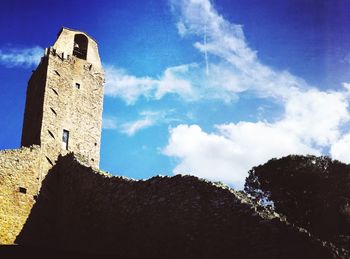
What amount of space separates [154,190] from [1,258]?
20.4ft

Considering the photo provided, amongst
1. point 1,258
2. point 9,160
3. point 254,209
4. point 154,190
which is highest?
point 9,160

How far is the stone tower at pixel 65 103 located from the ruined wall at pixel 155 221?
1943 millimetres

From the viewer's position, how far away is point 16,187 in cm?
1914

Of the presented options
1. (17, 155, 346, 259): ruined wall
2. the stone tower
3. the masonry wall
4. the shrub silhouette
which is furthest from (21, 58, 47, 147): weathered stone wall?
the shrub silhouette

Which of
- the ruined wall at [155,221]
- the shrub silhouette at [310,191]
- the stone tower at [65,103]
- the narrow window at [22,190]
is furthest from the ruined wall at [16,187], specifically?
the shrub silhouette at [310,191]

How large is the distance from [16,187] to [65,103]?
5.70 m

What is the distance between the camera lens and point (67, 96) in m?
22.7

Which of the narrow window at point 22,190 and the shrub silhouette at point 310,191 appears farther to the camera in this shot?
the shrub silhouette at point 310,191

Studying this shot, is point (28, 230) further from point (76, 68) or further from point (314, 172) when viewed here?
point (314, 172)

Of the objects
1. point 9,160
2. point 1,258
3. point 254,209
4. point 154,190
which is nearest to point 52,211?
point 9,160

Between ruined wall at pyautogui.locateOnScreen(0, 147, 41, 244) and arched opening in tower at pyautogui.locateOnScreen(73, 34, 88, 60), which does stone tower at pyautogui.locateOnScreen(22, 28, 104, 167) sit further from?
ruined wall at pyautogui.locateOnScreen(0, 147, 41, 244)

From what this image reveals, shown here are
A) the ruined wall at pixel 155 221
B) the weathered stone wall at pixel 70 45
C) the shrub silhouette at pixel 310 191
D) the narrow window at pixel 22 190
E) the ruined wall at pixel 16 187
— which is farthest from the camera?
the shrub silhouette at pixel 310 191

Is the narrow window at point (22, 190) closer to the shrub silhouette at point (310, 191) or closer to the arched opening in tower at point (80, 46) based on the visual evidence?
the arched opening in tower at point (80, 46)

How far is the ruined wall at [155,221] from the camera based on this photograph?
11.2 metres
